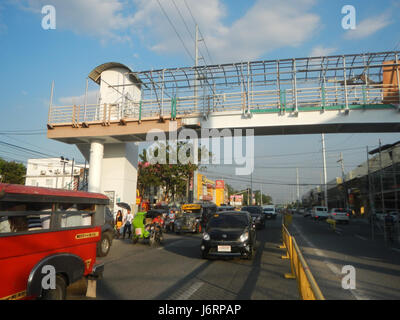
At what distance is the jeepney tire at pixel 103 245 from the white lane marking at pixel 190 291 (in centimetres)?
526

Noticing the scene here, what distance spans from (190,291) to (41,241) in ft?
9.99

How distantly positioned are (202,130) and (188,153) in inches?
444

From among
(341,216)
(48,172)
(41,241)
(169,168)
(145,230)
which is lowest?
(145,230)

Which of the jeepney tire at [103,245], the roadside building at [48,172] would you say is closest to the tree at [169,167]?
the jeepney tire at [103,245]

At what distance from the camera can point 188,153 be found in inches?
1191

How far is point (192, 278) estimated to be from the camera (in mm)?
7340

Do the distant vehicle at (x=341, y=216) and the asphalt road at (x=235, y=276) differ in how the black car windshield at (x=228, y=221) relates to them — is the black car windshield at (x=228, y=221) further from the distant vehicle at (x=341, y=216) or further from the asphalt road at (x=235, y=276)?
the distant vehicle at (x=341, y=216)

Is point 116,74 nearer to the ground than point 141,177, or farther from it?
farther from it

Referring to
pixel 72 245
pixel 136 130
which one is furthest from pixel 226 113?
pixel 72 245

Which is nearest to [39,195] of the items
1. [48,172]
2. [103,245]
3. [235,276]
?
[235,276]

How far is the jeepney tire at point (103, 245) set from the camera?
35.4ft

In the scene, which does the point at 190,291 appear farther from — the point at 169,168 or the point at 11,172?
the point at 11,172

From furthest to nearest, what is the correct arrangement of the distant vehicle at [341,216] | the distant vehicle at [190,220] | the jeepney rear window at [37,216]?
1. the distant vehicle at [341,216]
2. the distant vehicle at [190,220]
3. the jeepney rear window at [37,216]
